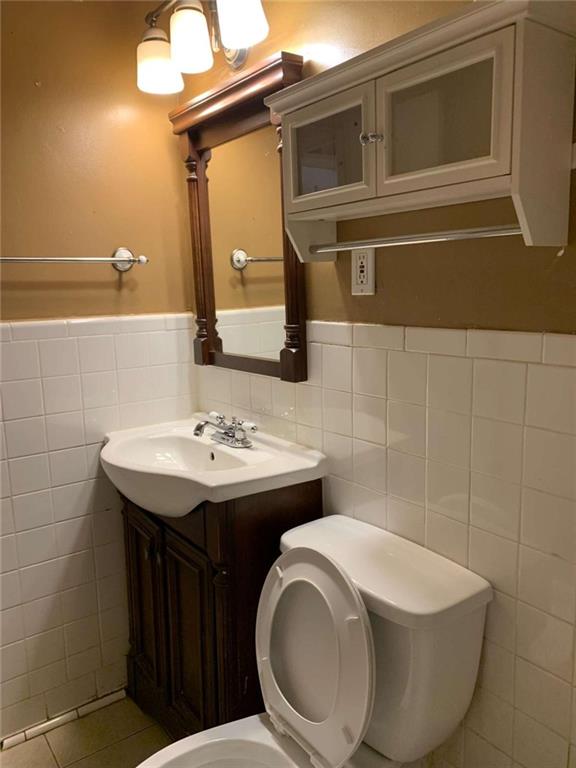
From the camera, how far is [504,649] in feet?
3.87

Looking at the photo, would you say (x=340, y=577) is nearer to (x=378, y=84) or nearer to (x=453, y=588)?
Result: (x=453, y=588)

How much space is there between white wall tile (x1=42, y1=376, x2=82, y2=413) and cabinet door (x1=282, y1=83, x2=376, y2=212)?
1004 millimetres

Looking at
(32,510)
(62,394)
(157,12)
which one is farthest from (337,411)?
(157,12)

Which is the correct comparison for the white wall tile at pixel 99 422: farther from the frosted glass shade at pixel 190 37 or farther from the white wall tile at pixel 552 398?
the white wall tile at pixel 552 398

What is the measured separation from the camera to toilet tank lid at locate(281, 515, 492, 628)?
1110 mm

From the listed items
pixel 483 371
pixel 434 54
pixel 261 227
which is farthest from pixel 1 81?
pixel 483 371

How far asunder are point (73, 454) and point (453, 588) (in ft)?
4.33

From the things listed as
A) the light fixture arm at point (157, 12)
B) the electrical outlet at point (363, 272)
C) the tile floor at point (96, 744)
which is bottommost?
the tile floor at point (96, 744)

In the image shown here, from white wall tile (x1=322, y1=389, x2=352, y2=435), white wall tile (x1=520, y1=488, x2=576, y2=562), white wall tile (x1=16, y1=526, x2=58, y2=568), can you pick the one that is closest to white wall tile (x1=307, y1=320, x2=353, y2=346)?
white wall tile (x1=322, y1=389, x2=352, y2=435)

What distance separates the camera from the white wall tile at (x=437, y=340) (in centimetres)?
119

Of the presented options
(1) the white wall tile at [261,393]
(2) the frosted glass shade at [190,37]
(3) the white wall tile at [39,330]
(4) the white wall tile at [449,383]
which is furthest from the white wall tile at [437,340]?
(3) the white wall tile at [39,330]

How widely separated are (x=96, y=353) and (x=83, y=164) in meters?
0.61

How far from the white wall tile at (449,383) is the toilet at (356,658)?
1.13 feet

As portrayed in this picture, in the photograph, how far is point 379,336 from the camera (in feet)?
4.54
